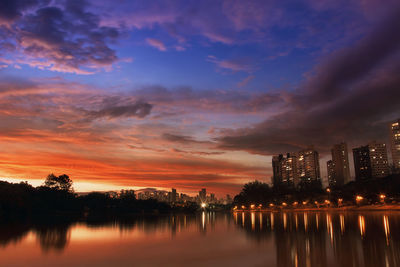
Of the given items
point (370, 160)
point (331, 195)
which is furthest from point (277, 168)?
point (331, 195)

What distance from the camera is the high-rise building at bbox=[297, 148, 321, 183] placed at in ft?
525

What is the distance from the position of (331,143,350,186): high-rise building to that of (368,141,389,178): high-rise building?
1106 cm

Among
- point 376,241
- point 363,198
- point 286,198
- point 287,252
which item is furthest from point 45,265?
point 286,198

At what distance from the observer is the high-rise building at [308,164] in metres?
160

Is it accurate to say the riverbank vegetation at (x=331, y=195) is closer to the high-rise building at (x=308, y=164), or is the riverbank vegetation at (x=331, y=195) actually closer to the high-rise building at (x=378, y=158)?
the high-rise building at (x=308, y=164)

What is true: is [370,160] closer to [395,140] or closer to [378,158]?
[378,158]

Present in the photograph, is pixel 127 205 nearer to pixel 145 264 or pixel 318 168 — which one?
pixel 145 264

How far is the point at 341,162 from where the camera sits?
493 feet

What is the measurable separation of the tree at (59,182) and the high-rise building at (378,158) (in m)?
133

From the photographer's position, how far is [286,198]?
279 ft

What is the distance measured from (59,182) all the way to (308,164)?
124m

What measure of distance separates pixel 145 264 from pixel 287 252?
535cm

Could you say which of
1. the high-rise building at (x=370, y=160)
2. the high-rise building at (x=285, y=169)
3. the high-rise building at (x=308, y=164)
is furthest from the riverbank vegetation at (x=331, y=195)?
the high-rise building at (x=285, y=169)

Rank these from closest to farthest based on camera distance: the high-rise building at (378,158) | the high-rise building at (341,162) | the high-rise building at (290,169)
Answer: the high-rise building at (378,158) → the high-rise building at (341,162) → the high-rise building at (290,169)
